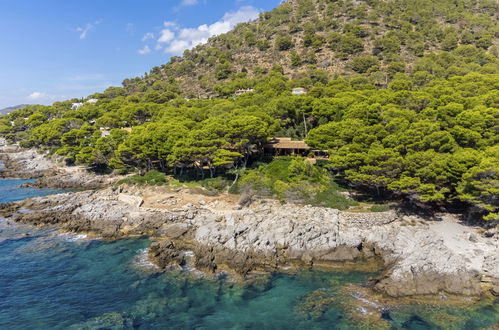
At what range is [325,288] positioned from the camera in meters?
19.5

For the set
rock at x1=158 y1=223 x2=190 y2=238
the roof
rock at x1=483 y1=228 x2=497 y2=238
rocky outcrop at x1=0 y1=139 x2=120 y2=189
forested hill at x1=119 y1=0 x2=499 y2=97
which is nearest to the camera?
rock at x1=483 y1=228 x2=497 y2=238

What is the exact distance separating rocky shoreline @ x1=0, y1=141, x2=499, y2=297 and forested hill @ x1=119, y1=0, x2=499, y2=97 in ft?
167

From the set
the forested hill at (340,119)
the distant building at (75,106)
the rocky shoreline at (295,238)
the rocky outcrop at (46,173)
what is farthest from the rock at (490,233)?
the distant building at (75,106)

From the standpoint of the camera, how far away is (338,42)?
96.6 meters

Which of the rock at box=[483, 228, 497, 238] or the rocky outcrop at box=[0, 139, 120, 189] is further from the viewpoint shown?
the rocky outcrop at box=[0, 139, 120, 189]

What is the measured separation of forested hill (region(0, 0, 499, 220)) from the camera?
27969mm

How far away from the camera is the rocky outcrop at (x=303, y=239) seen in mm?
19578

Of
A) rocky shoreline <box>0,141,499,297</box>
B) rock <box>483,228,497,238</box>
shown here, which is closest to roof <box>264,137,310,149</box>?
rocky shoreline <box>0,141,499,297</box>

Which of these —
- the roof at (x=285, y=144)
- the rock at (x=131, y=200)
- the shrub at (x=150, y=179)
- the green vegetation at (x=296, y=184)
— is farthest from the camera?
the roof at (x=285, y=144)

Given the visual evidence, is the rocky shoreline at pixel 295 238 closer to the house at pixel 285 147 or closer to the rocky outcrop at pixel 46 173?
the rocky outcrop at pixel 46 173

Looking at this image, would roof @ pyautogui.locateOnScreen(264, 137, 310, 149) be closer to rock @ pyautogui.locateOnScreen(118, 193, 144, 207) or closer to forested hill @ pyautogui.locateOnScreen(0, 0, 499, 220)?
forested hill @ pyautogui.locateOnScreen(0, 0, 499, 220)

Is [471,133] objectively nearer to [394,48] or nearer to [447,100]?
[447,100]

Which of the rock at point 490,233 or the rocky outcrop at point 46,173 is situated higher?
→ the rocky outcrop at point 46,173

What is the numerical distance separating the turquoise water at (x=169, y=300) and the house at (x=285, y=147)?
Answer: 937 inches
